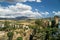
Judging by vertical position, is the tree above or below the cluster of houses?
below

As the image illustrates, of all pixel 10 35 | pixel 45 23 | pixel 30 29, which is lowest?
pixel 10 35

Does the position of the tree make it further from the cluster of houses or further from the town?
the cluster of houses

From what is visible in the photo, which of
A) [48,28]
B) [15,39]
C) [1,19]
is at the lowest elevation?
[15,39]

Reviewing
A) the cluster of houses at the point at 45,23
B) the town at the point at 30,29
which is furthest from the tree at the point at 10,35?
the cluster of houses at the point at 45,23

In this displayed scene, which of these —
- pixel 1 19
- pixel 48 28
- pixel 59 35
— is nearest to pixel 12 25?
pixel 1 19

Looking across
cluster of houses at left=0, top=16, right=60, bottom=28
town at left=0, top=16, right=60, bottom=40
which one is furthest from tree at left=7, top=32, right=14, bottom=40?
cluster of houses at left=0, top=16, right=60, bottom=28

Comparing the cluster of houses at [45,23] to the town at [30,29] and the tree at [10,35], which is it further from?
the tree at [10,35]

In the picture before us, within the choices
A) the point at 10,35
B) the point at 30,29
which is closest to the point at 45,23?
the point at 30,29

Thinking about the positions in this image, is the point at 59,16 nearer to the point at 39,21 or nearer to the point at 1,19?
the point at 39,21

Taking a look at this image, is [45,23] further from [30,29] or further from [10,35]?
[10,35]

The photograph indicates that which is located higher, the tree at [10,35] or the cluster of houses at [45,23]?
the cluster of houses at [45,23]

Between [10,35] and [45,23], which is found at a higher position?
[45,23]
